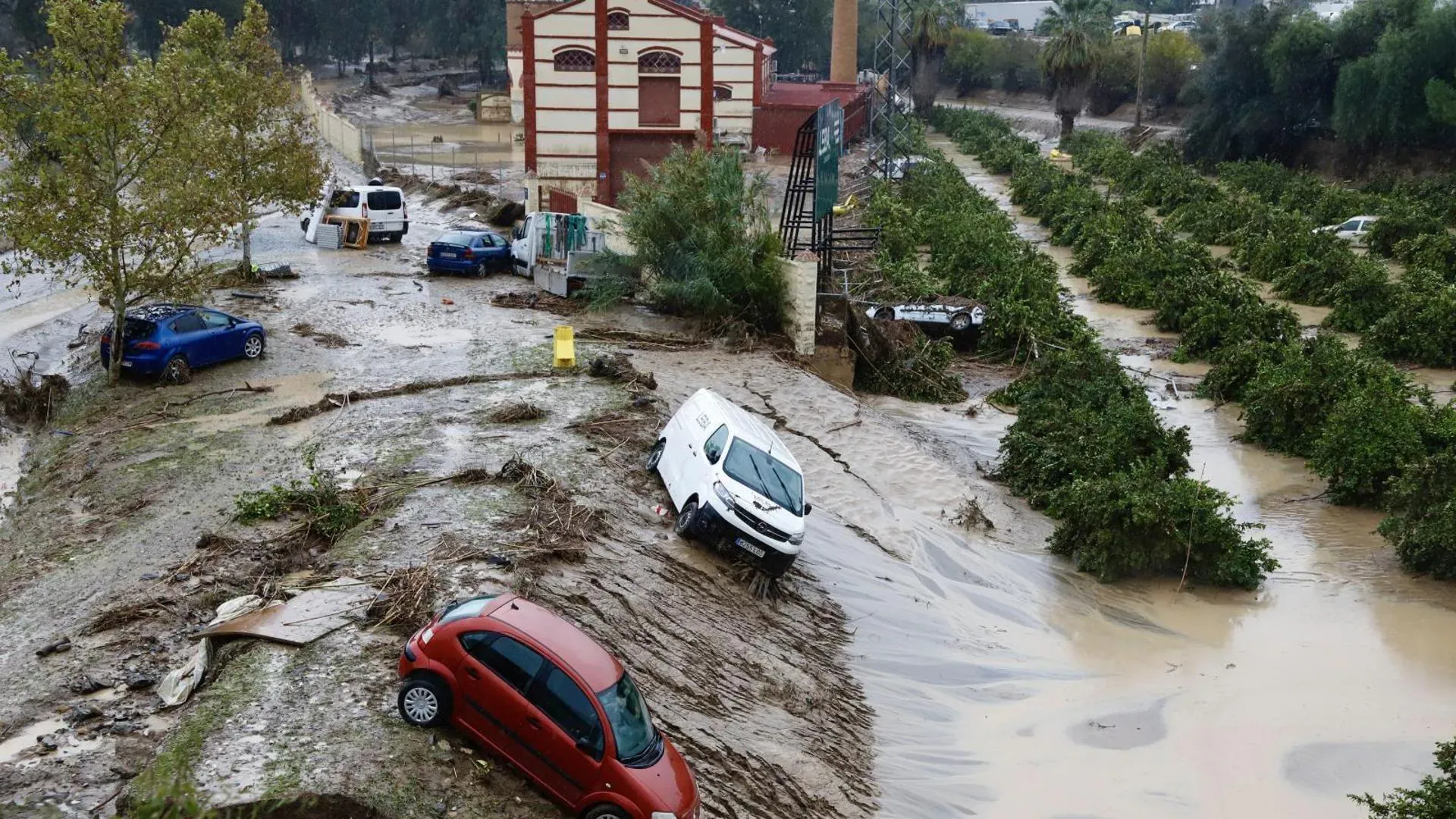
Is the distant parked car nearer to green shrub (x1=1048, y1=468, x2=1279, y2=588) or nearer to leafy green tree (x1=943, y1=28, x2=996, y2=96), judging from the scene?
green shrub (x1=1048, y1=468, x2=1279, y2=588)

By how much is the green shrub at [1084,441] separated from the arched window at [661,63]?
897 inches

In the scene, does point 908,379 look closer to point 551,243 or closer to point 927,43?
point 551,243

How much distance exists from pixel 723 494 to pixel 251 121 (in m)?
20.5

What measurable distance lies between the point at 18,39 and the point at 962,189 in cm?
5701

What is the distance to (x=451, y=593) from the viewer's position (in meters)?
12.2

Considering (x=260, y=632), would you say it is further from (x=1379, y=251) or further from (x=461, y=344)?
(x=1379, y=251)

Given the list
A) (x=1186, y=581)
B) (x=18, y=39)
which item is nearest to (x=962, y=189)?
(x=1186, y=581)

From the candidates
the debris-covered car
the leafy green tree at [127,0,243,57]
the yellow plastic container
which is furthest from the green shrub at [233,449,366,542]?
the leafy green tree at [127,0,243,57]

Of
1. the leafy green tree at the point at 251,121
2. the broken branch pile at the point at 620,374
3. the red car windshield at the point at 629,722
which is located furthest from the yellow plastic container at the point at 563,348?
the red car windshield at the point at 629,722

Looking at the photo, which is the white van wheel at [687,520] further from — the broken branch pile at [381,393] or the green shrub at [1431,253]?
the green shrub at [1431,253]

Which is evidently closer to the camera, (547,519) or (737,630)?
(737,630)

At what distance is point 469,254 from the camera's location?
105 ft

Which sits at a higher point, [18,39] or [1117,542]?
[18,39]

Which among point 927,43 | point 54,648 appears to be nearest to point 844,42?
point 927,43
